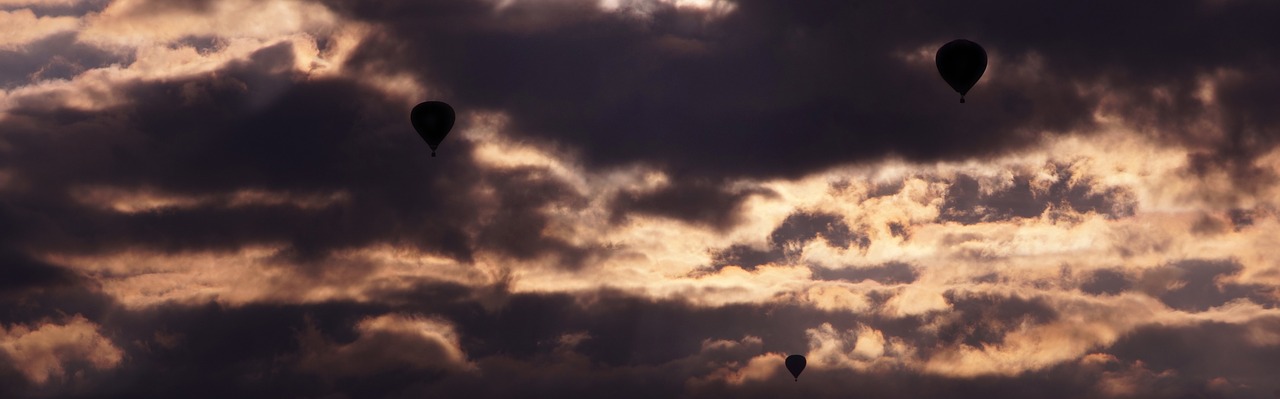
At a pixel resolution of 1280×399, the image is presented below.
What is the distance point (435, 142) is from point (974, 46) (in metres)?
59.9

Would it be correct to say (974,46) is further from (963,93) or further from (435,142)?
(435,142)

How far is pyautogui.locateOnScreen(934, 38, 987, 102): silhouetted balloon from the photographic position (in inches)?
7475

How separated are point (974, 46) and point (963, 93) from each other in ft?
29.8

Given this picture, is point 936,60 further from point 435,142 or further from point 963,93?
point 435,142

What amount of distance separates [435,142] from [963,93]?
58.3 metres

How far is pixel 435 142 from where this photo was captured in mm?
199625

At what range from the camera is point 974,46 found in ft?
628

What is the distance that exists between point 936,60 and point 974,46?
428cm

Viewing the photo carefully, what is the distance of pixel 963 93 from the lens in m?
184

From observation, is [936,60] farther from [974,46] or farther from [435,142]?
[435,142]

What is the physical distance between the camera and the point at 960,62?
191 metres

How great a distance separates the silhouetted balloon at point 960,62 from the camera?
623 feet

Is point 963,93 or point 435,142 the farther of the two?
point 435,142

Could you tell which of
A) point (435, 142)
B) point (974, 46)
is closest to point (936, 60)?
point (974, 46)
